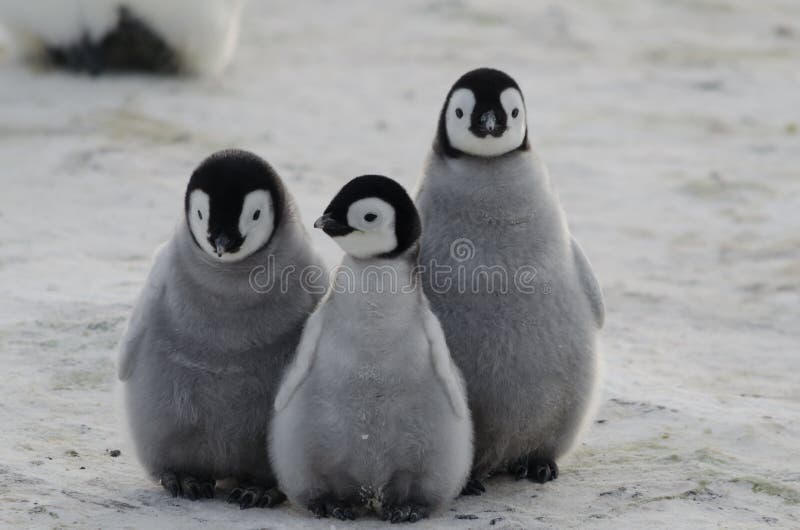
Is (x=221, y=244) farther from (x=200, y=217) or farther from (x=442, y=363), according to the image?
(x=442, y=363)

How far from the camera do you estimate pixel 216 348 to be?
11.7ft

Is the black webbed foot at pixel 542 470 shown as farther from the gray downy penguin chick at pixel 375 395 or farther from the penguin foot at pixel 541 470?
the gray downy penguin chick at pixel 375 395

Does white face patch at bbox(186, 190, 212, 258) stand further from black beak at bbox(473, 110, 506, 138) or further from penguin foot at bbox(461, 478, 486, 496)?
penguin foot at bbox(461, 478, 486, 496)

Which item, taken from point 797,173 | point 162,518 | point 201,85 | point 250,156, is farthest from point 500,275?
point 201,85

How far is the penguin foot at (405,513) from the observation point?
11.1ft

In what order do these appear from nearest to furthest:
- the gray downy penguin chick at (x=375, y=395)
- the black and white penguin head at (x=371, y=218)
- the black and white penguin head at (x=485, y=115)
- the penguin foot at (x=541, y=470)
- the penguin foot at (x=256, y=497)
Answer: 1. the black and white penguin head at (x=371, y=218)
2. the gray downy penguin chick at (x=375, y=395)
3. the penguin foot at (x=256, y=497)
4. the black and white penguin head at (x=485, y=115)
5. the penguin foot at (x=541, y=470)

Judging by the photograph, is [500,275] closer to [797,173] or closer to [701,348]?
[701,348]

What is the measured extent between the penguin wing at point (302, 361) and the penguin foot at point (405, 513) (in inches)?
14.5

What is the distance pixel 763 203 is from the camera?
23.1 ft

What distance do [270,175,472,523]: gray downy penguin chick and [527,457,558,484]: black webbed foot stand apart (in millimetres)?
482

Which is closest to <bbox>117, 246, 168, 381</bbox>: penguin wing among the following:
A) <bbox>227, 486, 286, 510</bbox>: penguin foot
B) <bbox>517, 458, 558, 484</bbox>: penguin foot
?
<bbox>227, 486, 286, 510</bbox>: penguin foot

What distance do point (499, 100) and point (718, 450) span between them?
1.20 m

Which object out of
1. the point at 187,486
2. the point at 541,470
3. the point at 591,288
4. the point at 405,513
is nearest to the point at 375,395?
the point at 405,513

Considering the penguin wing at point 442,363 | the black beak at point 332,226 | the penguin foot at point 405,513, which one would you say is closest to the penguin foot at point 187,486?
the penguin foot at point 405,513
